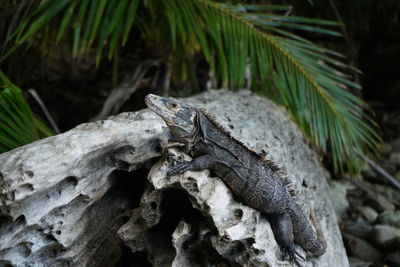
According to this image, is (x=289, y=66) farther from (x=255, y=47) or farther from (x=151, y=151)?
(x=151, y=151)

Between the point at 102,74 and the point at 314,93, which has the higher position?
the point at 314,93

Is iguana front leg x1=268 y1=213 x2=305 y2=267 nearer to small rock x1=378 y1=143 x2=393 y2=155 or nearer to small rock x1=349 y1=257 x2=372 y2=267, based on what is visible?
small rock x1=349 y1=257 x2=372 y2=267

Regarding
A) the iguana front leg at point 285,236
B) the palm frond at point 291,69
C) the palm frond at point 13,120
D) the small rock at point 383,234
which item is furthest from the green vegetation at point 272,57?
the iguana front leg at point 285,236

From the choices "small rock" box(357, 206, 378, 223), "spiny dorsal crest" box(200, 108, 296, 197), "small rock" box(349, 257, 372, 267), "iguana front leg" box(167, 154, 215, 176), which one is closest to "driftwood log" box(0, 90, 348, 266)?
"iguana front leg" box(167, 154, 215, 176)

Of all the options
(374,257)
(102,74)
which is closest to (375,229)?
(374,257)

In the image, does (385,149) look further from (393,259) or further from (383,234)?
(393,259)

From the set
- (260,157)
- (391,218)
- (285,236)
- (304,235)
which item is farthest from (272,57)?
(391,218)
